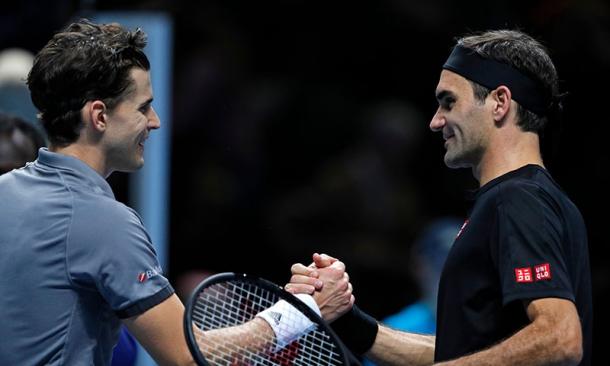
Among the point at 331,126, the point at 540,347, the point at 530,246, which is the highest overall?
the point at 530,246

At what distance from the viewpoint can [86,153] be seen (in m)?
4.16

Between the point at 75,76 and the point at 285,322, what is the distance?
39.5 inches

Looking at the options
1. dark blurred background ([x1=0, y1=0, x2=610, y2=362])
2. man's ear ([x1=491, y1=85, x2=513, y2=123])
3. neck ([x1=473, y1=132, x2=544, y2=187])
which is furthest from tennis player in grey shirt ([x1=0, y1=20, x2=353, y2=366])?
dark blurred background ([x1=0, y1=0, x2=610, y2=362])

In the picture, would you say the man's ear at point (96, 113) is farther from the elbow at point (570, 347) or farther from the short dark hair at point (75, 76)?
the elbow at point (570, 347)

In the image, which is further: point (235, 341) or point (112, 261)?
point (235, 341)

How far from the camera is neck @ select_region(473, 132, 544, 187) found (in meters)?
4.33

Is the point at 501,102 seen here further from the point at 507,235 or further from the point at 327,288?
the point at 327,288

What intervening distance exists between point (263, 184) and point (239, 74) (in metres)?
0.85

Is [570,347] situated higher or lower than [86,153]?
lower

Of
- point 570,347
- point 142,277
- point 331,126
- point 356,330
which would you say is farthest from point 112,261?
point 331,126

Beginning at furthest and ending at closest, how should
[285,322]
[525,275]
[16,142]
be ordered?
[16,142]
[285,322]
[525,275]

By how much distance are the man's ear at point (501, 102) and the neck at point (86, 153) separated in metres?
1.28

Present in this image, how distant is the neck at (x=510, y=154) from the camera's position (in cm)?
433

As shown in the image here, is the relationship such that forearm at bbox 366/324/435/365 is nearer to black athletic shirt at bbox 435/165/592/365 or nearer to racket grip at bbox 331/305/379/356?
racket grip at bbox 331/305/379/356
